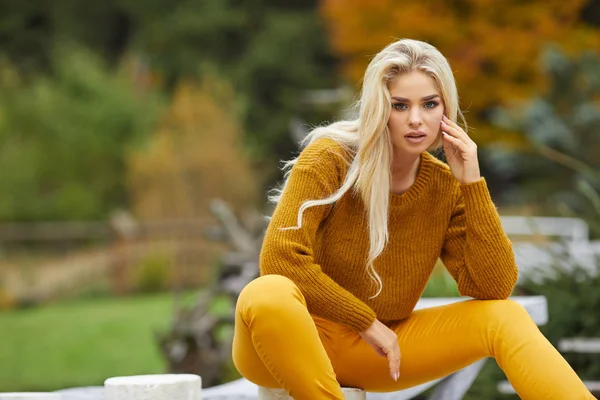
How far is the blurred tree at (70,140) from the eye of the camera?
19516mm

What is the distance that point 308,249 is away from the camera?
116 inches

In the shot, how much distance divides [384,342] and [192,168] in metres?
16.0

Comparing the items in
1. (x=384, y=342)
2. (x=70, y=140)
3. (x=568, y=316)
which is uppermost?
(x=384, y=342)

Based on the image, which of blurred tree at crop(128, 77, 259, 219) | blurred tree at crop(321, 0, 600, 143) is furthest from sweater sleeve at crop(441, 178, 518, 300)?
blurred tree at crop(128, 77, 259, 219)

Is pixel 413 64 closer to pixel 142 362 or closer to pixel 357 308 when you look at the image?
pixel 357 308

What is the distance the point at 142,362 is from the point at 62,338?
7.88 ft

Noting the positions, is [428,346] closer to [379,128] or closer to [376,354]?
[376,354]

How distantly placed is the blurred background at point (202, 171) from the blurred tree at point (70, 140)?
0.04 metres

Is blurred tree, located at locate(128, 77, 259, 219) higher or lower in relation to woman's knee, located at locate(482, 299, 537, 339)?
lower

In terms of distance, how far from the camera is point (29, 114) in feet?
70.2

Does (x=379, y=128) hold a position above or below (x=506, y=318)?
above

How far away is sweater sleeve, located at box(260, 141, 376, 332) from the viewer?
9.62 feet

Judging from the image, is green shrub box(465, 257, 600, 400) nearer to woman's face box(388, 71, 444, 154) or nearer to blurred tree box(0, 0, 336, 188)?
woman's face box(388, 71, 444, 154)

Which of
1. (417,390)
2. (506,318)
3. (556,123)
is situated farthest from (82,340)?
(506,318)
